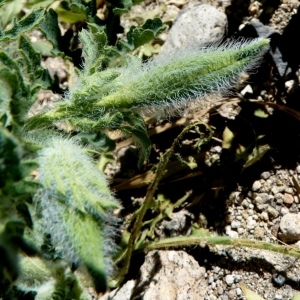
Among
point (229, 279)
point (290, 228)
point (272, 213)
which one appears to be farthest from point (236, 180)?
point (229, 279)

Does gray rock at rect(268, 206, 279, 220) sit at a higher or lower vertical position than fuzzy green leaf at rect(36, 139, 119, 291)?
lower

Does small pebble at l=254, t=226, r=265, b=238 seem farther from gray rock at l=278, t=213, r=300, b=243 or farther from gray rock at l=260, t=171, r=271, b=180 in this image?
gray rock at l=260, t=171, r=271, b=180

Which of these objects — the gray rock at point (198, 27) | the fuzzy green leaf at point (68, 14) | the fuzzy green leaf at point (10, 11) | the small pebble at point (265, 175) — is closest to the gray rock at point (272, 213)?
the small pebble at point (265, 175)

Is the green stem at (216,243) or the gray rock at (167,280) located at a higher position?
the green stem at (216,243)

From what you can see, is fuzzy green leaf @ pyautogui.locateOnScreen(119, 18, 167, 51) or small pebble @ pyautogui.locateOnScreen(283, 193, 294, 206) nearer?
fuzzy green leaf @ pyautogui.locateOnScreen(119, 18, 167, 51)

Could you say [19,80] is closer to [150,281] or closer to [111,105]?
[111,105]

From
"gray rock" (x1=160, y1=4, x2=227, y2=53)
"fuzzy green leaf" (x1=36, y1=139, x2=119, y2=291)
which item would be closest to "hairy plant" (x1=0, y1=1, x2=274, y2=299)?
"fuzzy green leaf" (x1=36, y1=139, x2=119, y2=291)

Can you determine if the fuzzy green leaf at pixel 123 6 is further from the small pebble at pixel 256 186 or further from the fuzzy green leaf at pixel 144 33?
the small pebble at pixel 256 186

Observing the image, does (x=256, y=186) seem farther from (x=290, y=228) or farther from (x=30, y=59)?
(x=30, y=59)
